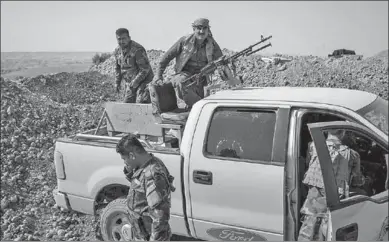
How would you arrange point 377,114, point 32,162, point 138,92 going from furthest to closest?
point 32,162, point 138,92, point 377,114

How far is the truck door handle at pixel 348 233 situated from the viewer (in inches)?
123

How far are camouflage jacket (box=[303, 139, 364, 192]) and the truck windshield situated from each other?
0.37 meters

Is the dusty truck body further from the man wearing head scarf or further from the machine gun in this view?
the man wearing head scarf

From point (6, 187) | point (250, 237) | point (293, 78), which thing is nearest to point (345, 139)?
point (250, 237)

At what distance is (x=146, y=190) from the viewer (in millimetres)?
3275

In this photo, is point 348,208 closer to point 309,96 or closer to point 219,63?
point 309,96

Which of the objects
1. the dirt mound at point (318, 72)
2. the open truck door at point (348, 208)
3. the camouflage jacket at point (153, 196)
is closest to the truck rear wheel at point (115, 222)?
the camouflage jacket at point (153, 196)

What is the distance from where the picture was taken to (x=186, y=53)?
6289mm

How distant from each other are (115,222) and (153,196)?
1.46 m

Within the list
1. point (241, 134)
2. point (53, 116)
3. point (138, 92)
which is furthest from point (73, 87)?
point (241, 134)

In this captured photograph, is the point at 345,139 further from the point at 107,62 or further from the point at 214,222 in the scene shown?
the point at 107,62

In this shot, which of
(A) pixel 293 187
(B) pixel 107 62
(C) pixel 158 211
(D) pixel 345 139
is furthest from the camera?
(B) pixel 107 62

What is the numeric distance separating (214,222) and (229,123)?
90 centimetres

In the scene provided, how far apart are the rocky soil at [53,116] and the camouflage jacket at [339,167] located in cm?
317
